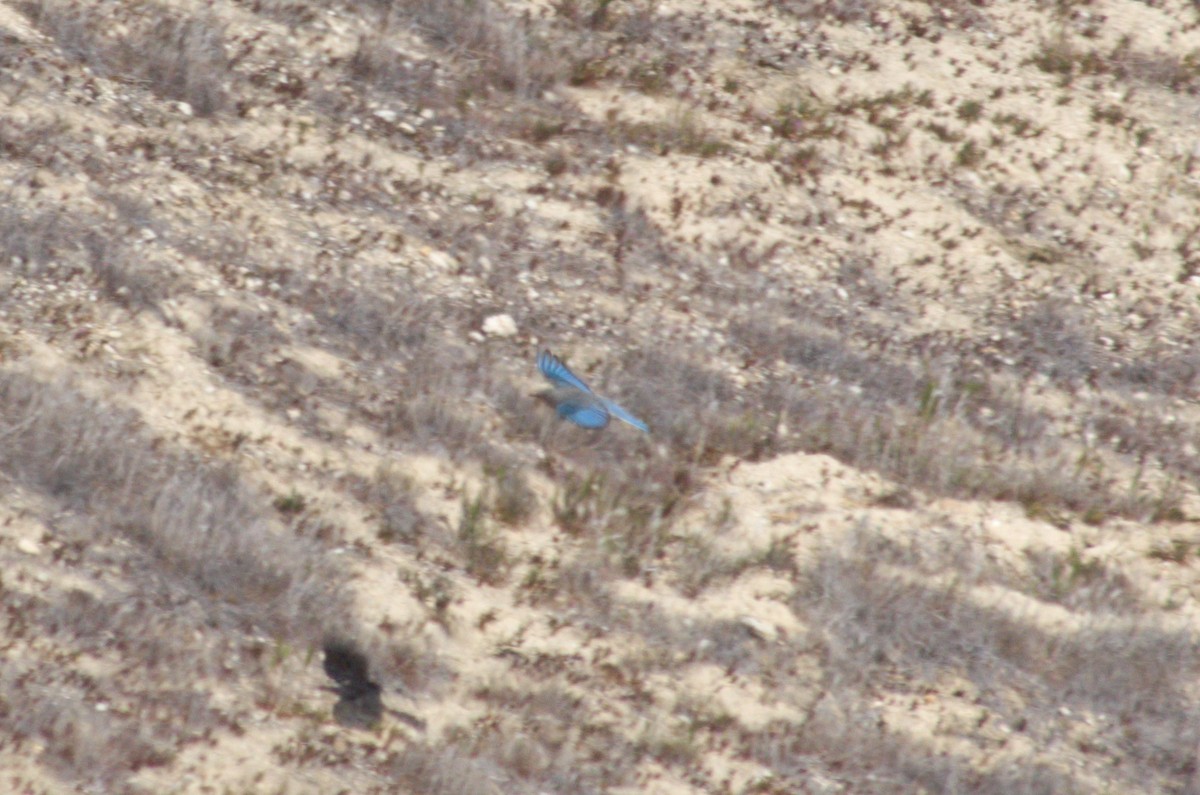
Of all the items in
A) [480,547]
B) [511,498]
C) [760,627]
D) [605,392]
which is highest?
[605,392]

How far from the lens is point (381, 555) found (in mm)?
8086

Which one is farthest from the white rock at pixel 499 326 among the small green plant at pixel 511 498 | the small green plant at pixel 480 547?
the small green plant at pixel 480 547

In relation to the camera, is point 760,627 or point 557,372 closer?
point 760,627

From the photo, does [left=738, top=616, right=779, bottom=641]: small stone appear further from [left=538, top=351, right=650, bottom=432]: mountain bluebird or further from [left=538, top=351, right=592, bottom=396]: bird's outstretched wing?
[left=538, top=351, right=592, bottom=396]: bird's outstretched wing

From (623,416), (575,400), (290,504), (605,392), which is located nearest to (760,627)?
(623,416)

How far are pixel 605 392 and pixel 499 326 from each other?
2.97ft

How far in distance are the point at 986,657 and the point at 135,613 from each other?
4.96m

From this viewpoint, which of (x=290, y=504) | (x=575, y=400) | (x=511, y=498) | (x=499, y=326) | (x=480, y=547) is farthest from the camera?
(x=499, y=326)

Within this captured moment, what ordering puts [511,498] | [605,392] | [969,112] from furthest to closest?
[969,112] < [605,392] < [511,498]

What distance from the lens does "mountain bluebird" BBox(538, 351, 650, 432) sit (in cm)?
874

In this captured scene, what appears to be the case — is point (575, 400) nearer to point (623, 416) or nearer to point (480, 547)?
point (623, 416)

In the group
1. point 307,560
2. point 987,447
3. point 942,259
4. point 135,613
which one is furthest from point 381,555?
point 942,259

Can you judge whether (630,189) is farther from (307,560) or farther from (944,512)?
(307,560)

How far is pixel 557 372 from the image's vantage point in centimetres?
919
